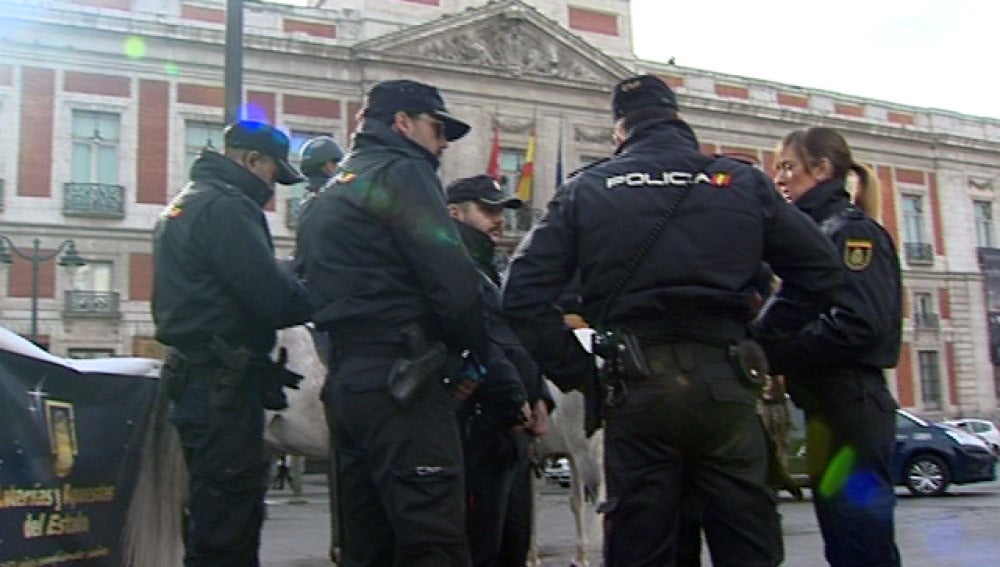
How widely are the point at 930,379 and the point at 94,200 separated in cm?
2990

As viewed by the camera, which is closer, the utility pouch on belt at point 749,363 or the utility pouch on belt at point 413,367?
the utility pouch on belt at point 749,363

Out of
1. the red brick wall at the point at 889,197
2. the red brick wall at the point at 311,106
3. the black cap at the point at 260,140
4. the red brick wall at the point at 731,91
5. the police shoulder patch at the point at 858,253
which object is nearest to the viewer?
the police shoulder patch at the point at 858,253

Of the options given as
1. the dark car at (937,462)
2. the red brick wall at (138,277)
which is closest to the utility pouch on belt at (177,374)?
the dark car at (937,462)

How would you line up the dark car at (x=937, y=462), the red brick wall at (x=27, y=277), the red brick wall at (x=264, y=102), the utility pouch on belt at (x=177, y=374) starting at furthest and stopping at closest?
the red brick wall at (x=264, y=102)
the red brick wall at (x=27, y=277)
the dark car at (x=937, y=462)
the utility pouch on belt at (x=177, y=374)

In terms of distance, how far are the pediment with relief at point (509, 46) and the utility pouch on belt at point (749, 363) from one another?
27773 millimetres

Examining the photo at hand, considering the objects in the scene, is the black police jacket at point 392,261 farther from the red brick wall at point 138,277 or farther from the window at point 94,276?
the window at point 94,276

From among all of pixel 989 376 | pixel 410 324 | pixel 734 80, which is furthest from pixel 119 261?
pixel 989 376

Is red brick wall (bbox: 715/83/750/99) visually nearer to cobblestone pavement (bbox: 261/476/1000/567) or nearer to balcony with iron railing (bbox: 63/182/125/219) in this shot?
balcony with iron railing (bbox: 63/182/125/219)

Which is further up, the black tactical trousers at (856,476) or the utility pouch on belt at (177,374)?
the utility pouch on belt at (177,374)

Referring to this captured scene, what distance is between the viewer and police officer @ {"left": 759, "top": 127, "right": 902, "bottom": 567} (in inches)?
154

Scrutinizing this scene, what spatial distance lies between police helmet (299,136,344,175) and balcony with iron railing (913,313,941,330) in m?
37.0

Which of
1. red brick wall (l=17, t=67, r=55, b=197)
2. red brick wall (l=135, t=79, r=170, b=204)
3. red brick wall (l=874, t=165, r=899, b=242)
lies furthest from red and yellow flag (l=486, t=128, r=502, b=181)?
red brick wall (l=874, t=165, r=899, b=242)

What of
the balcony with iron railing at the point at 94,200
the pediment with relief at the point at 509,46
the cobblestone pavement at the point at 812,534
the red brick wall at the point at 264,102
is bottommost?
the cobblestone pavement at the point at 812,534

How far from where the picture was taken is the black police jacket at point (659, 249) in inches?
128
